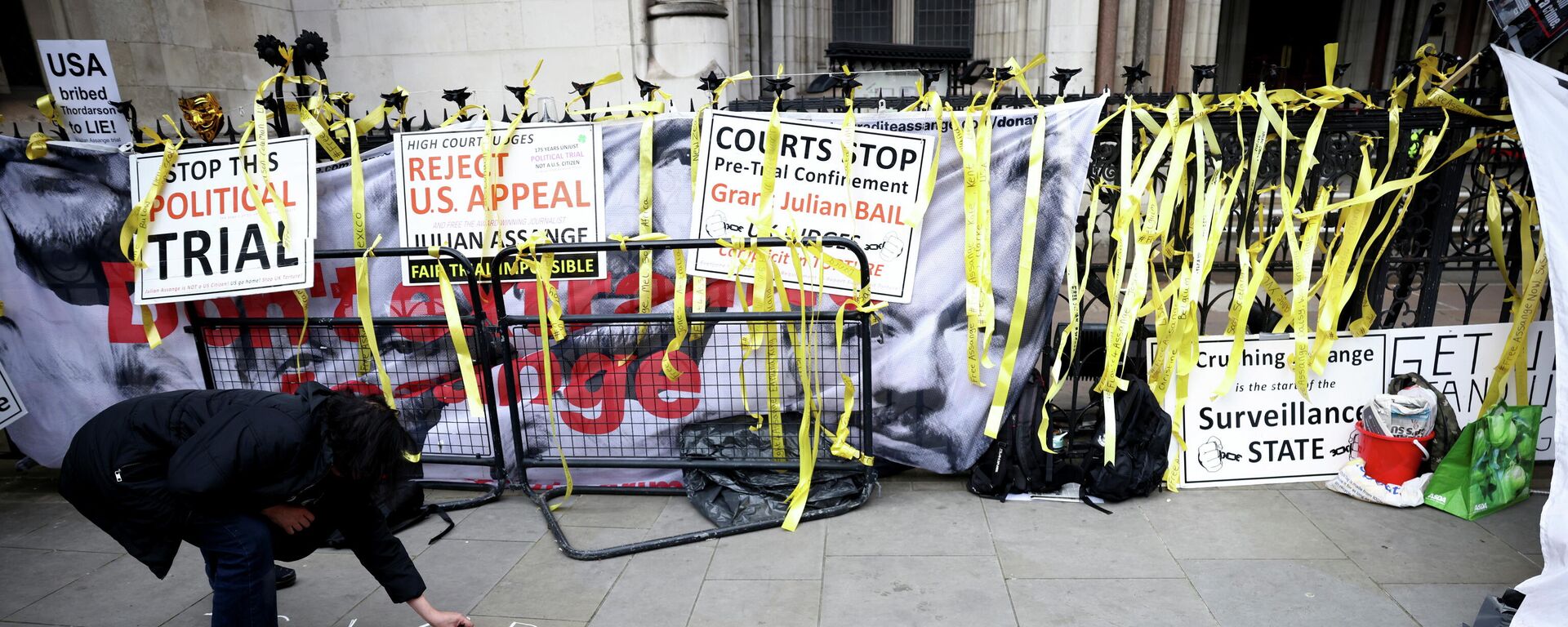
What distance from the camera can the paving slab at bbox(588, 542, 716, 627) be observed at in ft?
10.2

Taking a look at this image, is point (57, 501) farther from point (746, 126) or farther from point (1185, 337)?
point (1185, 337)

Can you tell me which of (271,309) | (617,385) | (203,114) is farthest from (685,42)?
(617,385)

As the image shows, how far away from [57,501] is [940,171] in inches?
198

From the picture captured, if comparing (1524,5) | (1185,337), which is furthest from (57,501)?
(1524,5)

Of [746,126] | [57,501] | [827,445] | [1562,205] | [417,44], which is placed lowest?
[57,501]

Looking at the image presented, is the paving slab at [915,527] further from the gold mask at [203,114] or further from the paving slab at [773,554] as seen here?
the gold mask at [203,114]

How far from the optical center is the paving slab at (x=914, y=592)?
3.05 meters

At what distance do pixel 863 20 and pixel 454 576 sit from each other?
1087 cm

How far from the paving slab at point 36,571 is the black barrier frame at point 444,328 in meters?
0.96

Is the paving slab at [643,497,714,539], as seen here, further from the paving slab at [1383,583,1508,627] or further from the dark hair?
the paving slab at [1383,583,1508,627]

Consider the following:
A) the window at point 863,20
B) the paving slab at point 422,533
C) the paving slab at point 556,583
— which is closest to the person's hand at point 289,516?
the paving slab at point 556,583

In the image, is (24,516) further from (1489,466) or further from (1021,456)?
(1489,466)

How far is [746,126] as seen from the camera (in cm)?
390

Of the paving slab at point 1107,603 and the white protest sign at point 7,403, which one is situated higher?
the white protest sign at point 7,403
